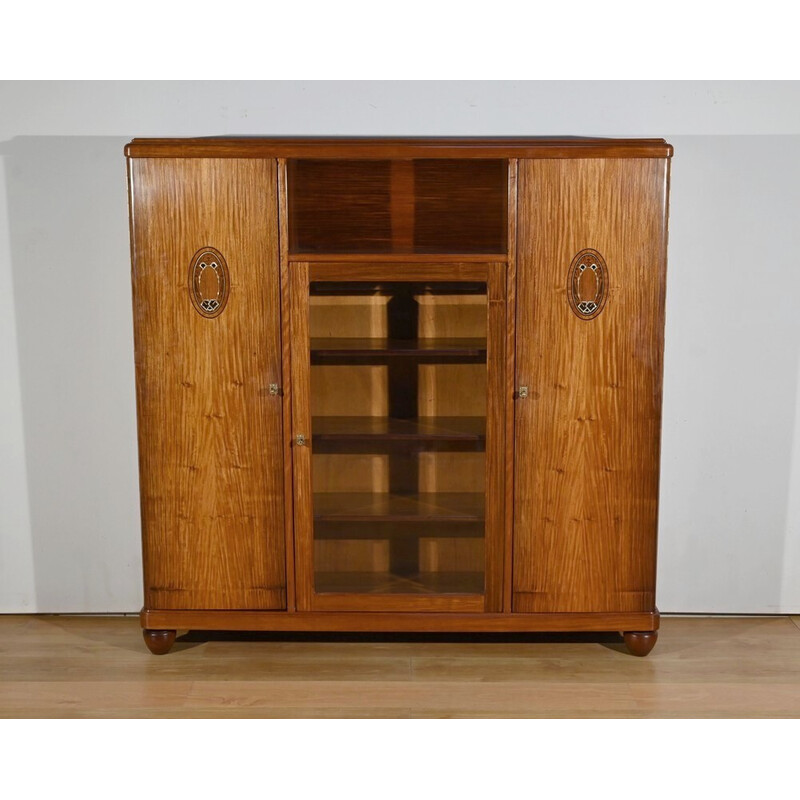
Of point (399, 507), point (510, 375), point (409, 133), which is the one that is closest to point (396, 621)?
point (399, 507)

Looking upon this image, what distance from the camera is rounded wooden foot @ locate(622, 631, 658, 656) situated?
10.0 feet

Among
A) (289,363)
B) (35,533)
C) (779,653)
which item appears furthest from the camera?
(35,533)

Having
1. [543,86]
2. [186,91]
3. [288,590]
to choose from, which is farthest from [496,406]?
[186,91]

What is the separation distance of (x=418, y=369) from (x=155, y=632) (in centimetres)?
121

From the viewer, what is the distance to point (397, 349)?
3.01 metres

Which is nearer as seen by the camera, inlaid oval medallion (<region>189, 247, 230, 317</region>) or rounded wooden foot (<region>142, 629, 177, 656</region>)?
inlaid oval medallion (<region>189, 247, 230, 317</region>)

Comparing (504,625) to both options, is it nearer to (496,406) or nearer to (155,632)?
(496,406)

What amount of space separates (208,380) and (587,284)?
A: 120 centimetres

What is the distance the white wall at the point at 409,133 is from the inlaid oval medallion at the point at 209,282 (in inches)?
21.0

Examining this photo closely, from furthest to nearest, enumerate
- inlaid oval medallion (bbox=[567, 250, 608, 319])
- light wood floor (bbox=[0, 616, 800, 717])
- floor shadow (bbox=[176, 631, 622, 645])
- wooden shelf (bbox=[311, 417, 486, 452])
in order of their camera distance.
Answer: floor shadow (bbox=[176, 631, 622, 645]), wooden shelf (bbox=[311, 417, 486, 452]), inlaid oval medallion (bbox=[567, 250, 608, 319]), light wood floor (bbox=[0, 616, 800, 717])

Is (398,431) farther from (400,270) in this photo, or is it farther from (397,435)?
(400,270)

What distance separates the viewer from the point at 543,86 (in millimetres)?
3242

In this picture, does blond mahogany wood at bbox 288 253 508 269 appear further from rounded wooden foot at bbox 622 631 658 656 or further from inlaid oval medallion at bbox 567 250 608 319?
rounded wooden foot at bbox 622 631 658 656

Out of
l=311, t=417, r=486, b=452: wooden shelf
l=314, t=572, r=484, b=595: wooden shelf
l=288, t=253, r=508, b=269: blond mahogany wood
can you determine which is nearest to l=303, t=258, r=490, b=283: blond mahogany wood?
l=288, t=253, r=508, b=269: blond mahogany wood
